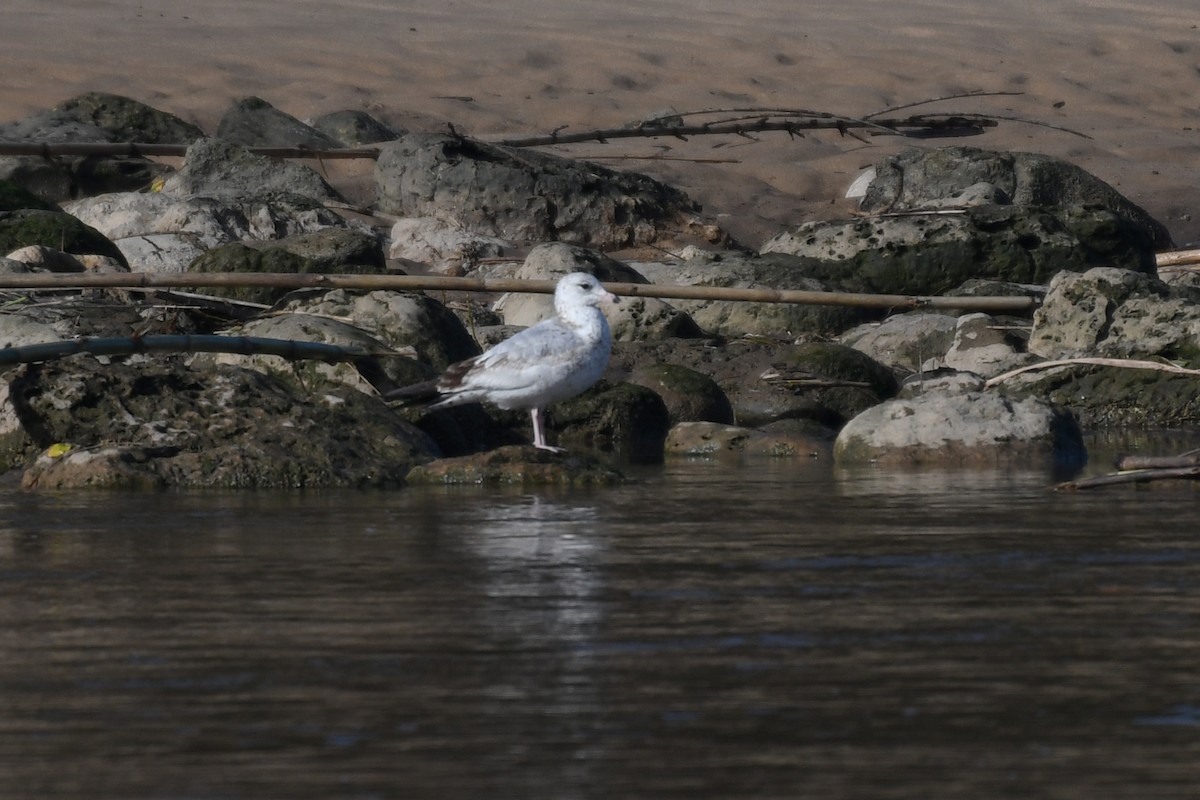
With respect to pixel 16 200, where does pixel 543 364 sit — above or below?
below

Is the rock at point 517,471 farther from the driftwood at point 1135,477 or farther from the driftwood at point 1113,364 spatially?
the driftwood at point 1113,364

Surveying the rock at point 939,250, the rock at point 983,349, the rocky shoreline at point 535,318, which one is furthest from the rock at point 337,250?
the rock at point 983,349

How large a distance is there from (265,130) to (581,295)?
15997 millimetres

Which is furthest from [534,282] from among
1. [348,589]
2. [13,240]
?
[348,589]

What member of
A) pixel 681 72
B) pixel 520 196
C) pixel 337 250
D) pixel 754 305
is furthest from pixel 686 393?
pixel 681 72

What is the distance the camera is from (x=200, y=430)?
9141mm

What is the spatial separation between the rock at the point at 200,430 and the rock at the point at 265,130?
14963mm

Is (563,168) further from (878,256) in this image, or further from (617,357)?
(617,357)

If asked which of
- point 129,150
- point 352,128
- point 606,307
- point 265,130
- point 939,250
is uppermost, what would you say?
point 352,128

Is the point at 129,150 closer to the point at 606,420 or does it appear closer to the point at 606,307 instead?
the point at 606,307

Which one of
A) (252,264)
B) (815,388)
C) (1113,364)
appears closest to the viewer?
(1113,364)

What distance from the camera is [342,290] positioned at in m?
13.7

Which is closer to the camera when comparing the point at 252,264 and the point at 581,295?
the point at 581,295

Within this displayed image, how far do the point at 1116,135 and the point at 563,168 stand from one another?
39.6 feet
